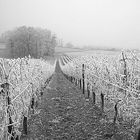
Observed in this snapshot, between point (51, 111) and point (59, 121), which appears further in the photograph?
point (51, 111)

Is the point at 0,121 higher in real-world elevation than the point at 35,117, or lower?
higher

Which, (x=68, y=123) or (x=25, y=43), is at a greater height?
(x=25, y=43)

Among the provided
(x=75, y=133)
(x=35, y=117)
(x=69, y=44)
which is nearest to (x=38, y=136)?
(x=75, y=133)

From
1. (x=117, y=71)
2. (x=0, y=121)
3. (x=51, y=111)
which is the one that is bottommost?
(x=51, y=111)

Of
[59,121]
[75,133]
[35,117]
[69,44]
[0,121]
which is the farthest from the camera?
[69,44]

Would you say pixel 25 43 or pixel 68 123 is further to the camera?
pixel 25 43

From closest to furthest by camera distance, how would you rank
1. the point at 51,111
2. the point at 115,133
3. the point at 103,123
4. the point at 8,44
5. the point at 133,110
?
the point at 133,110
the point at 115,133
the point at 103,123
the point at 51,111
the point at 8,44

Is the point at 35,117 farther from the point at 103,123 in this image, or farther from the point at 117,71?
the point at 117,71

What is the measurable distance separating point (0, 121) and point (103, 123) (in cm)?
422

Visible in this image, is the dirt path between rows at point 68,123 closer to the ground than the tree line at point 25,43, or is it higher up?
closer to the ground

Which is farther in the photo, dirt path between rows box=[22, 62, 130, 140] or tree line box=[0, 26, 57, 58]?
tree line box=[0, 26, 57, 58]

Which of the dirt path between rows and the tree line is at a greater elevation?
the tree line

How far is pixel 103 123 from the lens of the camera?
8.21m

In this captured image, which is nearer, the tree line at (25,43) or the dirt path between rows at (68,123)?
the dirt path between rows at (68,123)
